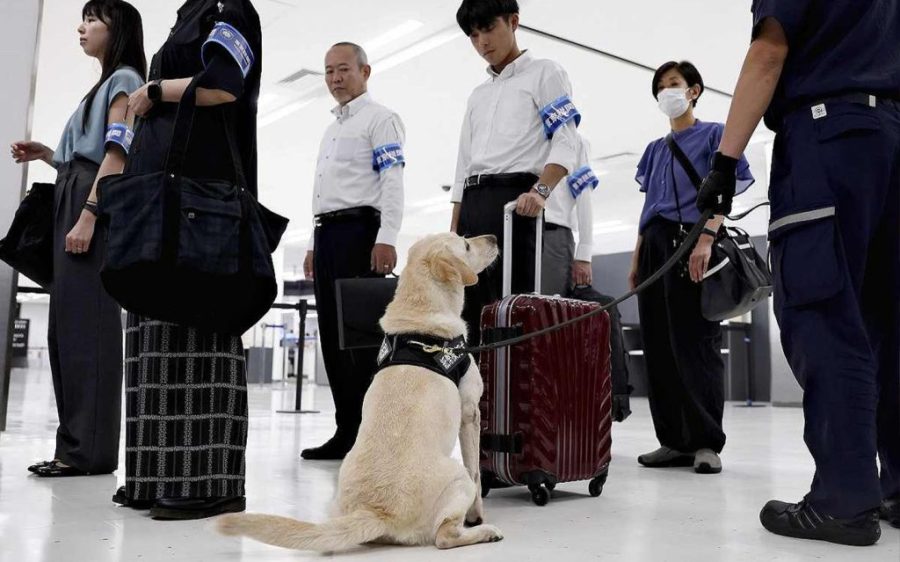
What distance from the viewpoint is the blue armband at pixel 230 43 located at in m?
2.12

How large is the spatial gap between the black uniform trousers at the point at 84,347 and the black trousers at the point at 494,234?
4.50 ft

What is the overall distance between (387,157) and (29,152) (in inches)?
60.7

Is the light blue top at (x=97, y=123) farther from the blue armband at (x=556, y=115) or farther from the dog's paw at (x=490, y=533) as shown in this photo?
the dog's paw at (x=490, y=533)

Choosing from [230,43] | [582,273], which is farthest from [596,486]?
[230,43]

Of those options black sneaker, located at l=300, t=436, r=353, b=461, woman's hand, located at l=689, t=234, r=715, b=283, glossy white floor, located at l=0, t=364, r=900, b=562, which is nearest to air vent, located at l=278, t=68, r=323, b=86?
glossy white floor, located at l=0, t=364, r=900, b=562

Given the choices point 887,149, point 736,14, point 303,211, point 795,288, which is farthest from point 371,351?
point 303,211

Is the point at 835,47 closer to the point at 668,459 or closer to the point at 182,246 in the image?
the point at 182,246

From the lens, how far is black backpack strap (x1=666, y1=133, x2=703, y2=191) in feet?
11.1

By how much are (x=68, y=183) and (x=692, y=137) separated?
106 inches

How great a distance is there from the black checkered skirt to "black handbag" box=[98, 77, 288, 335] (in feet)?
0.30

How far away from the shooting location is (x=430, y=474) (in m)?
1.74

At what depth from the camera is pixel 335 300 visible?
357cm

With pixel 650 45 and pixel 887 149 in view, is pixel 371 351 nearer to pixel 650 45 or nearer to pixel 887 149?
pixel 887 149

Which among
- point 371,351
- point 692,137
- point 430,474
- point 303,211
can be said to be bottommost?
point 430,474
